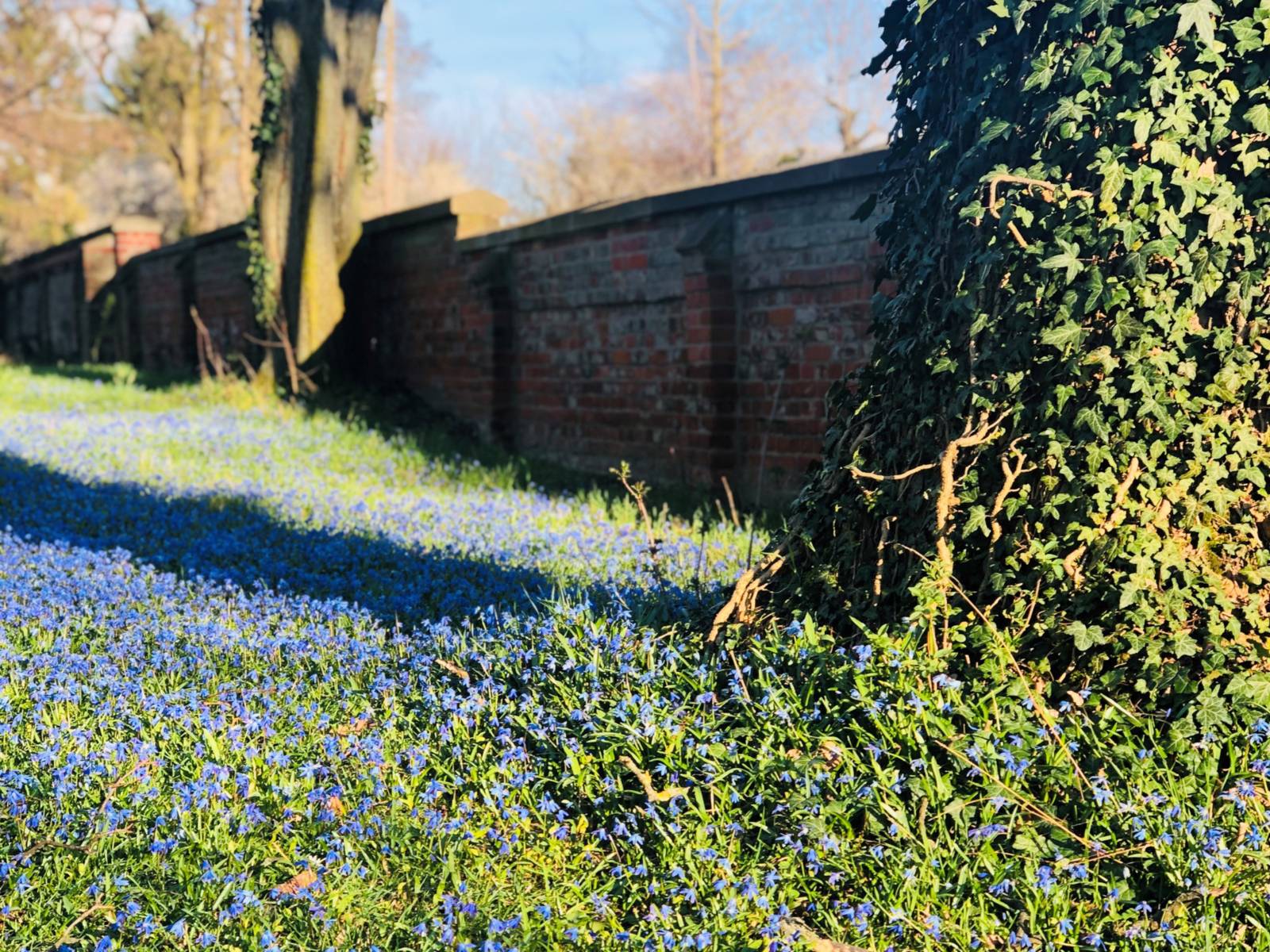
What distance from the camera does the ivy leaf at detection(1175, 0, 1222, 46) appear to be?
293 cm

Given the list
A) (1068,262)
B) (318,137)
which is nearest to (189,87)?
(318,137)

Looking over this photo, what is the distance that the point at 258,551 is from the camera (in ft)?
18.9

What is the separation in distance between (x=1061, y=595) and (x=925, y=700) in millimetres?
461

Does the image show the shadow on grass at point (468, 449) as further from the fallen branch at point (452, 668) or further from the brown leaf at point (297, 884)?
the brown leaf at point (297, 884)

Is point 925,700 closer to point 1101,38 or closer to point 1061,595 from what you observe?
point 1061,595

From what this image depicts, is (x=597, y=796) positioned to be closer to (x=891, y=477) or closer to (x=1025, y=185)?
(x=891, y=477)

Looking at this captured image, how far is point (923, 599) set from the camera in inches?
125

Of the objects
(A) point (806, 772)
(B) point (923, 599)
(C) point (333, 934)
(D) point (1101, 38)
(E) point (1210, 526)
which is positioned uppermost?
(D) point (1101, 38)

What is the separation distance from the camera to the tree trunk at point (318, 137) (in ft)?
39.9

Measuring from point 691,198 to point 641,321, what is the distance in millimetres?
1039

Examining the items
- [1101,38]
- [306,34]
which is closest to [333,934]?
[1101,38]

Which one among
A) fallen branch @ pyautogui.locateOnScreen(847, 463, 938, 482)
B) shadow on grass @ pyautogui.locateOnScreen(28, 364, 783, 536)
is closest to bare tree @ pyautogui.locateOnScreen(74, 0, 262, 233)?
shadow on grass @ pyautogui.locateOnScreen(28, 364, 783, 536)

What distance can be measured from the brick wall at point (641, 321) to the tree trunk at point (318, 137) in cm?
36

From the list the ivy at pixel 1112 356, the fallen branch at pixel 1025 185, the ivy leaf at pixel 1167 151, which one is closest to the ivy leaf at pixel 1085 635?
the ivy at pixel 1112 356
